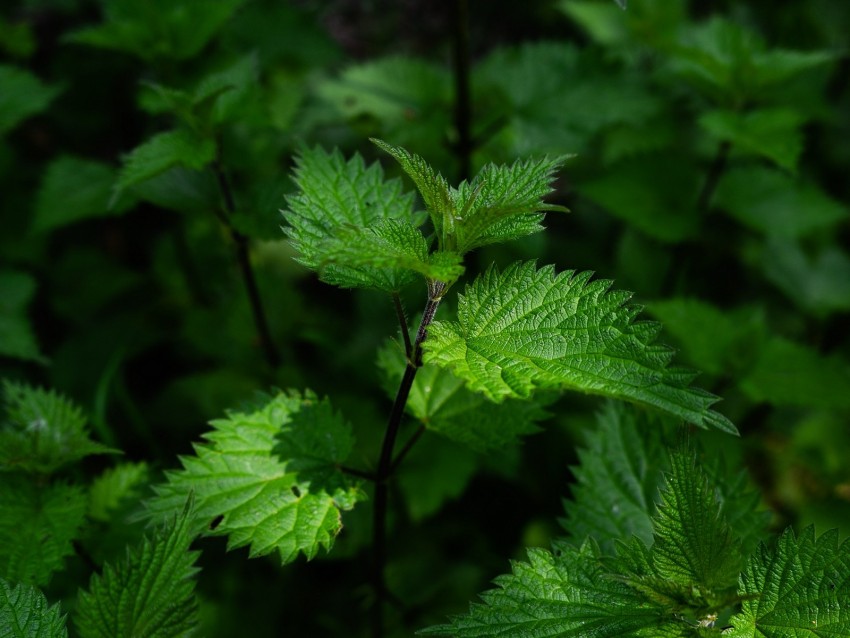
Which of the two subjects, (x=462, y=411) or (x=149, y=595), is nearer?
(x=149, y=595)

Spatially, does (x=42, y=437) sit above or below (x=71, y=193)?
below

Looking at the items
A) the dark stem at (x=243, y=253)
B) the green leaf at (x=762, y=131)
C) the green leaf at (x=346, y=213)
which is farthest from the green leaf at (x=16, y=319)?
the green leaf at (x=762, y=131)

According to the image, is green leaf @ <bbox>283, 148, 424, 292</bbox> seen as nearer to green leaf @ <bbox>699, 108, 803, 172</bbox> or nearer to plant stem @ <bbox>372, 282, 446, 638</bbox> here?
plant stem @ <bbox>372, 282, 446, 638</bbox>

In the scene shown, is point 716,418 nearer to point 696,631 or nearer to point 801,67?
point 696,631

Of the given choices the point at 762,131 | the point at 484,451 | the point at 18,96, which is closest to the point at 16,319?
the point at 18,96

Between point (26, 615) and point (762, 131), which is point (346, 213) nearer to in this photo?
point (26, 615)

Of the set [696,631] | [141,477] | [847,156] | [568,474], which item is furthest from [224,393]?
[847,156]

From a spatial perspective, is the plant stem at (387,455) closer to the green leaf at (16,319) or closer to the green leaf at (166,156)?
the green leaf at (166,156)
